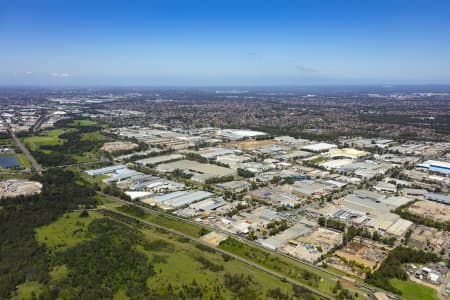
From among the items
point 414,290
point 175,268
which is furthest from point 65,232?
point 414,290

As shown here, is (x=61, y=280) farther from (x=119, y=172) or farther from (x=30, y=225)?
(x=119, y=172)

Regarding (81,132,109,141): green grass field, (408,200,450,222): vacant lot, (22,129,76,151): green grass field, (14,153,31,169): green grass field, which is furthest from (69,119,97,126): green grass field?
(408,200,450,222): vacant lot

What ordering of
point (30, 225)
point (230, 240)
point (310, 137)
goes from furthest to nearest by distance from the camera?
point (310, 137)
point (30, 225)
point (230, 240)

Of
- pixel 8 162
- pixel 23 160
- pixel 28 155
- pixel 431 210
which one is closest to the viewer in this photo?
pixel 431 210

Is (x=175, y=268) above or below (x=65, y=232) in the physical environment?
below

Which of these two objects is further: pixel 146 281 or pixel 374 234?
pixel 374 234

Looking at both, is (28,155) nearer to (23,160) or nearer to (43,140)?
(23,160)

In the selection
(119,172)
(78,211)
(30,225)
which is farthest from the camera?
(119,172)

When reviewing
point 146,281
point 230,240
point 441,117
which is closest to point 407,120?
point 441,117
